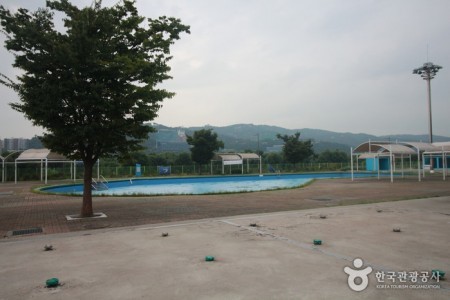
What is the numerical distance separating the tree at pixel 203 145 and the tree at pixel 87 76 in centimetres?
3109

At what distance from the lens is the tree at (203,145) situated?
42469 millimetres

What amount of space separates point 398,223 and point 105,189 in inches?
891

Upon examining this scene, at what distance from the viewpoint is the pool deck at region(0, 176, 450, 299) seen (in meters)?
4.33

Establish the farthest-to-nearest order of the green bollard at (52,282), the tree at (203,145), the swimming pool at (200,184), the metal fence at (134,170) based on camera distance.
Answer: the tree at (203,145)
the metal fence at (134,170)
the swimming pool at (200,184)
the green bollard at (52,282)

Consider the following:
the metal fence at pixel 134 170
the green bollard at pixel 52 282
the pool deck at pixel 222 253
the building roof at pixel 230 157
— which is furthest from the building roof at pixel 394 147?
→ the green bollard at pixel 52 282

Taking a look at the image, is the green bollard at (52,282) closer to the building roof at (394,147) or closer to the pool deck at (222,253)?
the pool deck at (222,253)

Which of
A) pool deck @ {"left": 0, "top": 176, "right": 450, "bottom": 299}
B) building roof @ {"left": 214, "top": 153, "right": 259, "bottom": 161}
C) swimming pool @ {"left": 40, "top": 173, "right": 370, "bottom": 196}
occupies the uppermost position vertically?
building roof @ {"left": 214, "top": 153, "right": 259, "bottom": 161}

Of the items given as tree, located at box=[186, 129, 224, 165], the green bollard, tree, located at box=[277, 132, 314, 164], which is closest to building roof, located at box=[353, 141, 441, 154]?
tree, located at box=[186, 129, 224, 165]

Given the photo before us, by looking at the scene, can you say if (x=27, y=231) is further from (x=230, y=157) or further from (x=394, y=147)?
(x=230, y=157)

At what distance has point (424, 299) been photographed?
3.92m

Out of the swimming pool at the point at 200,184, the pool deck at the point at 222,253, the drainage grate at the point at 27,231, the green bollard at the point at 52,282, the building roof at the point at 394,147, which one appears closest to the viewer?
the pool deck at the point at 222,253

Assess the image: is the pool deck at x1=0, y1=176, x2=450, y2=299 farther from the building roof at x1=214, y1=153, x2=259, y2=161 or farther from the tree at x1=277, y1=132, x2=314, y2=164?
the tree at x1=277, y1=132, x2=314, y2=164

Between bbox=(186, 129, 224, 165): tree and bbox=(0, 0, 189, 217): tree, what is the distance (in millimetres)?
31086

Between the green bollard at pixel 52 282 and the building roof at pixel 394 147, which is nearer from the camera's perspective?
the green bollard at pixel 52 282
